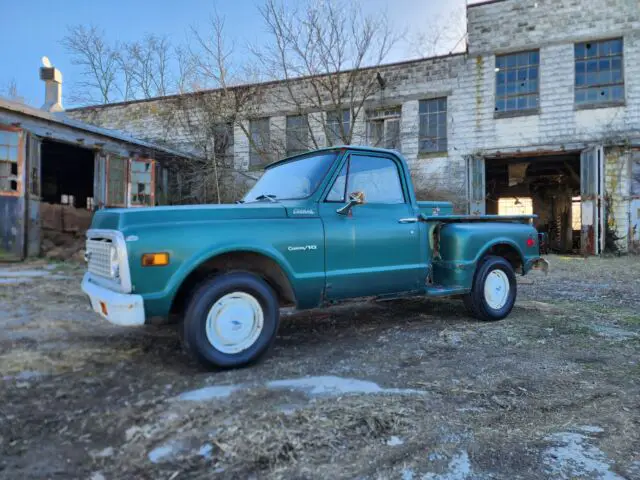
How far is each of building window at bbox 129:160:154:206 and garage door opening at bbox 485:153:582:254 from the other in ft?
41.7

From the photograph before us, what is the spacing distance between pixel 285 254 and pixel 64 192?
58.7 ft

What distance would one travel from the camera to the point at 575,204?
22.1m

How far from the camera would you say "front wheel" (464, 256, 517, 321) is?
4980mm

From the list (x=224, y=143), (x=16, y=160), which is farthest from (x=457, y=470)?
(x=224, y=143)

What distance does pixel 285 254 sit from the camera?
3.65 m

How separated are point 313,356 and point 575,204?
22535 millimetres

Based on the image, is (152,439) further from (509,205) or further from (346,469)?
(509,205)

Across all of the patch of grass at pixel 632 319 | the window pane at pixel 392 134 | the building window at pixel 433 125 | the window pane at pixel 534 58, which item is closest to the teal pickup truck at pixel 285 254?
the patch of grass at pixel 632 319

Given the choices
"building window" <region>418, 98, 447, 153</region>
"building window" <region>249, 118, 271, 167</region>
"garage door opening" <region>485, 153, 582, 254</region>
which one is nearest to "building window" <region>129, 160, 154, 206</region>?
"building window" <region>249, 118, 271, 167</region>

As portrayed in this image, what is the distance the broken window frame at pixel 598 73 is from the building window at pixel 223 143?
12.3 metres

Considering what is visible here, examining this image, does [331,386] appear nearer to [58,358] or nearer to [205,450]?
[205,450]

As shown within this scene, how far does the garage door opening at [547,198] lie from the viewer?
19266mm

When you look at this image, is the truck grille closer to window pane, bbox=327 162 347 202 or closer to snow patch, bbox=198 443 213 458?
snow patch, bbox=198 443 213 458

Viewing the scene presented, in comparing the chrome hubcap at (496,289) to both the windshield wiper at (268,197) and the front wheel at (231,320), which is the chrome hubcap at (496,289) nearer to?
the windshield wiper at (268,197)
